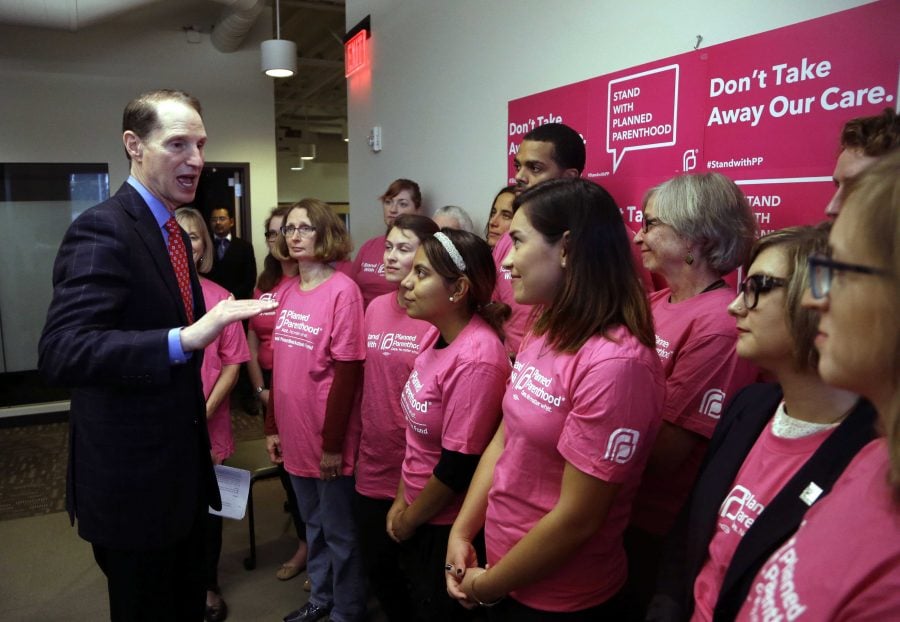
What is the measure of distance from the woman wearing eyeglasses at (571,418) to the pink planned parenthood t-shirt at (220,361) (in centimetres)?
161

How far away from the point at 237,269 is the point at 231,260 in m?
0.10

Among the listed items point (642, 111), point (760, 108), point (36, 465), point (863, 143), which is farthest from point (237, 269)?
point (863, 143)

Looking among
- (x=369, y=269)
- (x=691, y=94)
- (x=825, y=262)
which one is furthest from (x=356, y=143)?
(x=825, y=262)

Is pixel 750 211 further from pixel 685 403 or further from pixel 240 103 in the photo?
pixel 240 103

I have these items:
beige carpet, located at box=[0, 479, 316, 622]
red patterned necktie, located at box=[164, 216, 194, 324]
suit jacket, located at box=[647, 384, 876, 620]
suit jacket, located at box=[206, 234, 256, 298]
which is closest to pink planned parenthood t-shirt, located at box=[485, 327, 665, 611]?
suit jacket, located at box=[647, 384, 876, 620]

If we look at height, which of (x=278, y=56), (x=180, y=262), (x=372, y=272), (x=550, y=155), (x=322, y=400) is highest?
(x=278, y=56)

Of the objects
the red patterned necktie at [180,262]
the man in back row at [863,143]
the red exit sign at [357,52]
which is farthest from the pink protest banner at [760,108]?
the red exit sign at [357,52]

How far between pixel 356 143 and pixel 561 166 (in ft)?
9.95

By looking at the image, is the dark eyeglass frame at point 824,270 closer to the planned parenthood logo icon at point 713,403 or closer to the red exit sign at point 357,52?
the planned parenthood logo icon at point 713,403

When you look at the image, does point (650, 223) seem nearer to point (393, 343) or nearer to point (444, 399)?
point (444, 399)

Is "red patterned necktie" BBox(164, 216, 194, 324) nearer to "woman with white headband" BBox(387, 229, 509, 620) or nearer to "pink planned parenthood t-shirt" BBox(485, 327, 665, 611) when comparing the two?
"woman with white headband" BBox(387, 229, 509, 620)

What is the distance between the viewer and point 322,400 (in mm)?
2395

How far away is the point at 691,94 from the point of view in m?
1.98

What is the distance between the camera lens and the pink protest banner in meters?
1.51
